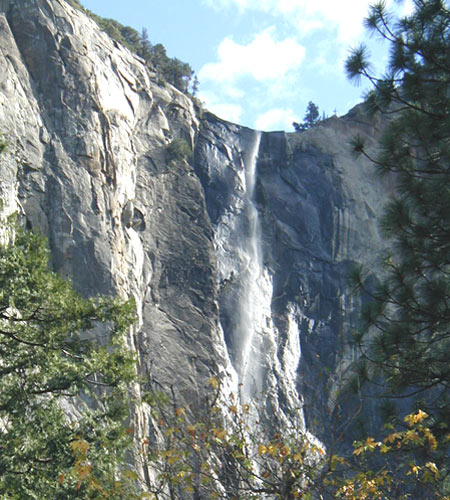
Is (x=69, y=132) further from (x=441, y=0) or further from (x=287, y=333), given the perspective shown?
(x=441, y=0)

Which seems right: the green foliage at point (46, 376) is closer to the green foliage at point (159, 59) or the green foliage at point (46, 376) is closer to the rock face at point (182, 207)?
the rock face at point (182, 207)

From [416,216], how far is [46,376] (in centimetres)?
584

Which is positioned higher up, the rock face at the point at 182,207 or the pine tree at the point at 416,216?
the rock face at the point at 182,207

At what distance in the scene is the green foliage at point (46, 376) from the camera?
10234 millimetres

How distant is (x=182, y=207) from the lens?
34.7m

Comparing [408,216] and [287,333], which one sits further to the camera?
[287,333]

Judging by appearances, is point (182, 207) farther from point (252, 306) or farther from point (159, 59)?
point (159, 59)

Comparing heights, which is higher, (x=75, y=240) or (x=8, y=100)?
(x=8, y=100)

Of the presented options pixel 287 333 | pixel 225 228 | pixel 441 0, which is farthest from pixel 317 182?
pixel 441 0

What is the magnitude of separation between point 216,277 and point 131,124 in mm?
8025

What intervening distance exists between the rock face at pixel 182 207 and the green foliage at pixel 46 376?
12196 millimetres

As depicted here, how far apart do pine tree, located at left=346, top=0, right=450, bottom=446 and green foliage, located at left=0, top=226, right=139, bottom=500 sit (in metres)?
3.73

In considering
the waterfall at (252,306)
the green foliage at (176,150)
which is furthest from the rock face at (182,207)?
the green foliage at (176,150)

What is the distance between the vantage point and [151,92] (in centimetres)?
3803
